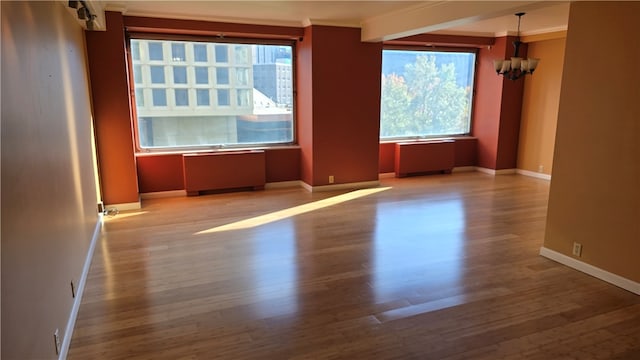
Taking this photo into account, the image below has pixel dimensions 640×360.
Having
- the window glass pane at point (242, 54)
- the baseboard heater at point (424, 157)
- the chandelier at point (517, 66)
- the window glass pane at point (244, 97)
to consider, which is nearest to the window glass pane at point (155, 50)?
the window glass pane at point (242, 54)

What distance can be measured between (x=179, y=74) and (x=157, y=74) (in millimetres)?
Result: 285

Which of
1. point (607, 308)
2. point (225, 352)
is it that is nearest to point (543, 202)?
point (607, 308)

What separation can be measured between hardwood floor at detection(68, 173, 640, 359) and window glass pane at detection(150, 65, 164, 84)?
192 cm

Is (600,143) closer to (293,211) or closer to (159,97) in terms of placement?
(293,211)

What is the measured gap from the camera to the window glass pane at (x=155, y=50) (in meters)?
5.78

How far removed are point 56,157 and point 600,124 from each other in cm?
385

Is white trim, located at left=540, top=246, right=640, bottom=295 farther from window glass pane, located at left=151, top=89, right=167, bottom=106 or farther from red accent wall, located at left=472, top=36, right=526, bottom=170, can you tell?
window glass pane, located at left=151, top=89, right=167, bottom=106

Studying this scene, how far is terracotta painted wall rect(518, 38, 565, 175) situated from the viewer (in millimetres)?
6938

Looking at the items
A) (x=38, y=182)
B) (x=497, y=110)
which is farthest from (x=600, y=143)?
(x=497, y=110)

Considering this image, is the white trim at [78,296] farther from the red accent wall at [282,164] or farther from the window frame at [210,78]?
the red accent wall at [282,164]

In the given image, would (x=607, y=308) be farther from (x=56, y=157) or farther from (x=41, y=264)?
(x=56, y=157)

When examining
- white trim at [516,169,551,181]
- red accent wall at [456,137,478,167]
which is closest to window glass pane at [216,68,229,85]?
red accent wall at [456,137,478,167]

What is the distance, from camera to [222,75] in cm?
618

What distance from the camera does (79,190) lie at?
3.52 m
